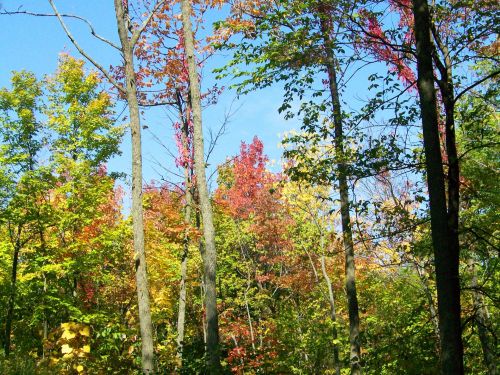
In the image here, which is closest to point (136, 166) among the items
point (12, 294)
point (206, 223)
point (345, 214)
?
point (206, 223)

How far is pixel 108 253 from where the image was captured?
A: 605 inches

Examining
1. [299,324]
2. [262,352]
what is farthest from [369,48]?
[299,324]

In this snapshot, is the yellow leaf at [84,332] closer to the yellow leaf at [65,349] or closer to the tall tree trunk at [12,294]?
the yellow leaf at [65,349]

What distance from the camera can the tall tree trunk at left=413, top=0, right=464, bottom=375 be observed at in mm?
4652

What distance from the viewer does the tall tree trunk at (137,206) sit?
26.1 feet

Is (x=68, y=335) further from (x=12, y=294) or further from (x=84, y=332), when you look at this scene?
(x=12, y=294)

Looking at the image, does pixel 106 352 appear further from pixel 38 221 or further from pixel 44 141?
pixel 44 141

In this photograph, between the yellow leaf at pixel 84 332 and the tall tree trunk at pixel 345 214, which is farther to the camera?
the yellow leaf at pixel 84 332

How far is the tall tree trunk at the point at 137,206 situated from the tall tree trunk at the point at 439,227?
528 centimetres

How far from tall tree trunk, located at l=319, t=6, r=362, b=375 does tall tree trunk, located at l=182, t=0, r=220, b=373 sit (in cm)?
252

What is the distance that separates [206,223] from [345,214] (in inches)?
122

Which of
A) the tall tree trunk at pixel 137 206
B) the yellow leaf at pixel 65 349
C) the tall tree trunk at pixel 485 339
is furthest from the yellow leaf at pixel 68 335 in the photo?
the tall tree trunk at pixel 485 339

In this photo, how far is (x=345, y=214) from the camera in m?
9.45

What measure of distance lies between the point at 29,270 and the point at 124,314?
15.0 feet
